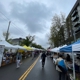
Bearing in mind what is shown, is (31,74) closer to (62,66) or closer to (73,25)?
(62,66)

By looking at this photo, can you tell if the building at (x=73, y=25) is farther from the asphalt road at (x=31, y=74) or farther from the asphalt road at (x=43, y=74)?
the asphalt road at (x=31, y=74)

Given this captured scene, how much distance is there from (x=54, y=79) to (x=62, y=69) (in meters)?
1.71

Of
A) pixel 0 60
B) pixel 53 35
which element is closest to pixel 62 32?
pixel 53 35

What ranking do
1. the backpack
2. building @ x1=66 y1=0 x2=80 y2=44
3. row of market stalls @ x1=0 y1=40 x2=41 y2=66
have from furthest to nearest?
1. building @ x1=66 y1=0 x2=80 y2=44
2. row of market stalls @ x1=0 y1=40 x2=41 y2=66
3. the backpack

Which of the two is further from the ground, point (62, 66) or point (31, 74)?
point (62, 66)

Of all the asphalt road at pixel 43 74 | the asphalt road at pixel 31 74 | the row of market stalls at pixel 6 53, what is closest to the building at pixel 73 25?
the row of market stalls at pixel 6 53

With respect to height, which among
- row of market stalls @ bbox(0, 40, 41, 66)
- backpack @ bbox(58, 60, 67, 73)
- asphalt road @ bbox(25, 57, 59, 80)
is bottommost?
asphalt road @ bbox(25, 57, 59, 80)

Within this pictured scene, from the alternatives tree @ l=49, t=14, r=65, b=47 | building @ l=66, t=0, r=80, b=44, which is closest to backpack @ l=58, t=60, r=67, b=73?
building @ l=66, t=0, r=80, b=44

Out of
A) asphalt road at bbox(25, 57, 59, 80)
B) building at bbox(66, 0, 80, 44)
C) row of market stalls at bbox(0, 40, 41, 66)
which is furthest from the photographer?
building at bbox(66, 0, 80, 44)

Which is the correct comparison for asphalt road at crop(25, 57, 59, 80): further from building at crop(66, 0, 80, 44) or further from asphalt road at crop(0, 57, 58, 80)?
building at crop(66, 0, 80, 44)

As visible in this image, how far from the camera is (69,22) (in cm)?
3325

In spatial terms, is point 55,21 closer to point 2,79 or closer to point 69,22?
point 69,22

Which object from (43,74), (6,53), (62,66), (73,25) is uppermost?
(73,25)

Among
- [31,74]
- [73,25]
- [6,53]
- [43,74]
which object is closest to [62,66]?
[43,74]
